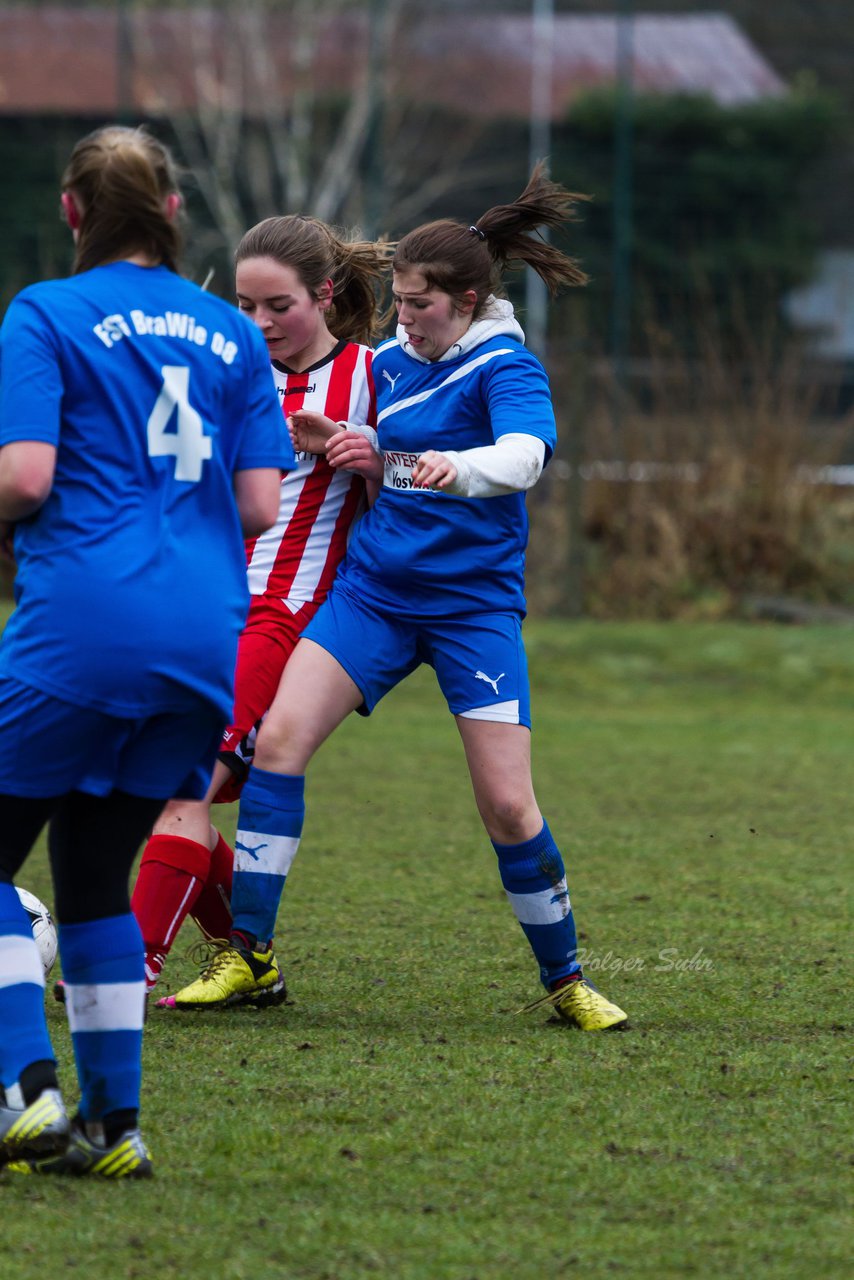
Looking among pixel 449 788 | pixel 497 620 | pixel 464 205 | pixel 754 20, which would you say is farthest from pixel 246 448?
pixel 754 20

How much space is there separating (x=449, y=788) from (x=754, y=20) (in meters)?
25.7

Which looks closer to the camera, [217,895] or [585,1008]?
[585,1008]

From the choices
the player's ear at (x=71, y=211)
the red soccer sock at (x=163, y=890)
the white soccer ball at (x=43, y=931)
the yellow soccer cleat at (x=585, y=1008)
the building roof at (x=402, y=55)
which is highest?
the building roof at (x=402, y=55)

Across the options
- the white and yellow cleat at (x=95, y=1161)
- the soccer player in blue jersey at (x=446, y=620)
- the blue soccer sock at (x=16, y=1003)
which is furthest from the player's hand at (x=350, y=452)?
the white and yellow cleat at (x=95, y=1161)

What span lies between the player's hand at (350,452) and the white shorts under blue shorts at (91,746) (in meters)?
1.39

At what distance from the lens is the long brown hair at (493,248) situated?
4.23 m

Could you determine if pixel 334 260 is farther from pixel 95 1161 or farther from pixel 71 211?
pixel 95 1161

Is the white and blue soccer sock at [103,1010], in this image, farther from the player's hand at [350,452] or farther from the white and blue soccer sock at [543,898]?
the player's hand at [350,452]

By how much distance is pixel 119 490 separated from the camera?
290cm

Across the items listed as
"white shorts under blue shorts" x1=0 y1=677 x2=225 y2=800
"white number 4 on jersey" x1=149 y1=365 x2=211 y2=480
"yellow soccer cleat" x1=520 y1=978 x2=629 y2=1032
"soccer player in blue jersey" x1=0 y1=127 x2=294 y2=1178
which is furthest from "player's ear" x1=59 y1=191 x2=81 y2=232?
"yellow soccer cleat" x1=520 y1=978 x2=629 y2=1032

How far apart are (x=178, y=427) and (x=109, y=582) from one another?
28 centimetres

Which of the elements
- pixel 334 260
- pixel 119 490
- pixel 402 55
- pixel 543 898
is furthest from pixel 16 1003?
pixel 402 55

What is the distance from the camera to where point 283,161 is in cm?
3031

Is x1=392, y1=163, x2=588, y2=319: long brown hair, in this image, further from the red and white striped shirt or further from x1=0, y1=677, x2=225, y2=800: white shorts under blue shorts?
x1=0, y1=677, x2=225, y2=800: white shorts under blue shorts
